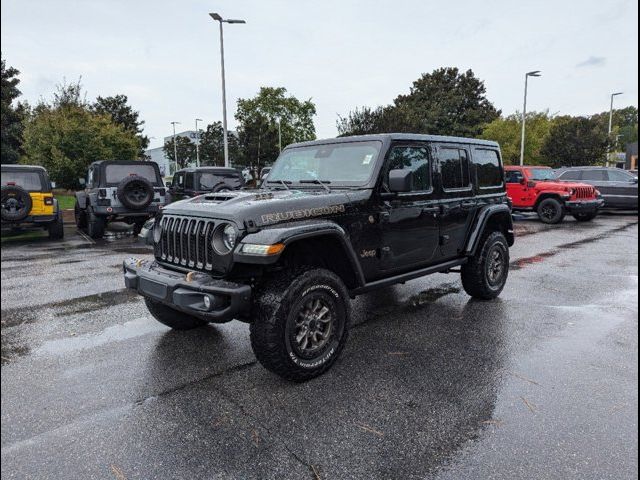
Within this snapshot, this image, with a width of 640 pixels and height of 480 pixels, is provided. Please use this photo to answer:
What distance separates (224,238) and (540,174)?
50.5 feet

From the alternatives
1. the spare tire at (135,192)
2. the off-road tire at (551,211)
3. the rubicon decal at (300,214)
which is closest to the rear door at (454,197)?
the rubicon decal at (300,214)

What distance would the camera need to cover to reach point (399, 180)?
4.04m

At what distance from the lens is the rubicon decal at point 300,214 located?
3510mm

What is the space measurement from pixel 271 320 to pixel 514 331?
8.87ft

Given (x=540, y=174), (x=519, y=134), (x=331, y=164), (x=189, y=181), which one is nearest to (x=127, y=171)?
(x=189, y=181)

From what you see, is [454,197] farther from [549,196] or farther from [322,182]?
[549,196]

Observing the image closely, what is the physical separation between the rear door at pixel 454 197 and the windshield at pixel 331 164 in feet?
3.37

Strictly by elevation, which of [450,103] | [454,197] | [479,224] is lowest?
[479,224]

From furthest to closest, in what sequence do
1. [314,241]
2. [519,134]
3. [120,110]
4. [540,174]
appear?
[120,110]
[519,134]
[540,174]
[314,241]

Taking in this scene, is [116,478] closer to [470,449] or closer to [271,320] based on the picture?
[271,320]

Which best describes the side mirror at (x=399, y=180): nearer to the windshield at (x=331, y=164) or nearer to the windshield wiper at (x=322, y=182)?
the windshield at (x=331, y=164)

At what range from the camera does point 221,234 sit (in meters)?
3.51

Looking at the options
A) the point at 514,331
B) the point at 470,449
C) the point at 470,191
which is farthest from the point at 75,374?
the point at 470,191

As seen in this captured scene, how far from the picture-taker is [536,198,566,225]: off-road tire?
14.8m
